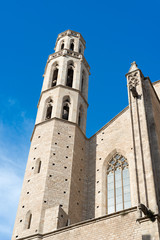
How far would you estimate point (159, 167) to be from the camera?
1109 cm

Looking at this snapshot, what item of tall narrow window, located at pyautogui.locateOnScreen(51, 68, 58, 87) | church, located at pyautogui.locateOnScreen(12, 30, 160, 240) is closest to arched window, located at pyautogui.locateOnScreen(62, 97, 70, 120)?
church, located at pyautogui.locateOnScreen(12, 30, 160, 240)

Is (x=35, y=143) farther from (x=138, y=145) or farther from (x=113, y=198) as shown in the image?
(x=138, y=145)

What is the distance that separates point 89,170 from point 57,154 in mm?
1893

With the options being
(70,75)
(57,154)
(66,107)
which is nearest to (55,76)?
(70,75)

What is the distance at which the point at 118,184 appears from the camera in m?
14.3

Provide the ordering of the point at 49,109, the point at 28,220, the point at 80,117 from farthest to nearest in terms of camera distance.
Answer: the point at 80,117
the point at 49,109
the point at 28,220

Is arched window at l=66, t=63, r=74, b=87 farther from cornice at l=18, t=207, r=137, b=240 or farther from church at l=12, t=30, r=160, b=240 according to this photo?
cornice at l=18, t=207, r=137, b=240

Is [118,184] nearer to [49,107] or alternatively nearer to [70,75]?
[49,107]

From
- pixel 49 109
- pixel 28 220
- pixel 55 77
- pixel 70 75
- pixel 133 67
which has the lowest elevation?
pixel 28 220

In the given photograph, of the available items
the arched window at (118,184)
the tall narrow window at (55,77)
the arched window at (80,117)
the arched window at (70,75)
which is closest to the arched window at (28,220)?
the arched window at (118,184)

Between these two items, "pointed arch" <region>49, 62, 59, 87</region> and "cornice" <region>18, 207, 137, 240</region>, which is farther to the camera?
"pointed arch" <region>49, 62, 59, 87</region>

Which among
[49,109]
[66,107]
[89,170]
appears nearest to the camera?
[89,170]

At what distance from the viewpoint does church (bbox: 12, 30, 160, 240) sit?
10.2 metres

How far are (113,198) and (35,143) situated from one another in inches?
189
